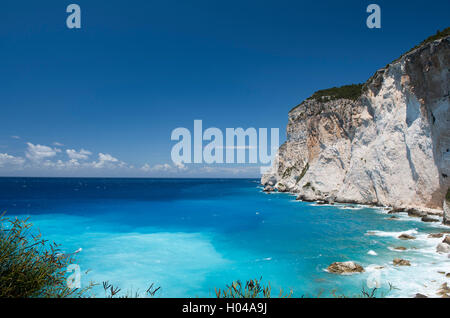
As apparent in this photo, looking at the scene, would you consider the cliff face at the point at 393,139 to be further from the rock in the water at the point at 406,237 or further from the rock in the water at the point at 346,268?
the rock in the water at the point at 346,268

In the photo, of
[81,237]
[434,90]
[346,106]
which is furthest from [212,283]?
[346,106]

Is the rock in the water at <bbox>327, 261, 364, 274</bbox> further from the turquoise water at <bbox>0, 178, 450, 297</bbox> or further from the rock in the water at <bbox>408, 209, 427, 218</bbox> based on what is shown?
the rock in the water at <bbox>408, 209, 427, 218</bbox>

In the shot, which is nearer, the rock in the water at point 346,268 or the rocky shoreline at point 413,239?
the rocky shoreline at point 413,239

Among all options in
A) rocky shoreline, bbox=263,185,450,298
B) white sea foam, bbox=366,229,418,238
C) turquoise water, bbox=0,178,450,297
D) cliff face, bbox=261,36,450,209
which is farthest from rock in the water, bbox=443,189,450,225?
white sea foam, bbox=366,229,418,238

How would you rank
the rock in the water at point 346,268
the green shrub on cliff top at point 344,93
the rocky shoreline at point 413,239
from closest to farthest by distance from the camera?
the rocky shoreline at point 413,239, the rock in the water at point 346,268, the green shrub on cliff top at point 344,93

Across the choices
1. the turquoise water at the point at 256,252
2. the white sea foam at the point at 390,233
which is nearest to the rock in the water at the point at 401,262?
the turquoise water at the point at 256,252

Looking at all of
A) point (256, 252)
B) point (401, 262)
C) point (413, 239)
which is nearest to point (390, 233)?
point (413, 239)

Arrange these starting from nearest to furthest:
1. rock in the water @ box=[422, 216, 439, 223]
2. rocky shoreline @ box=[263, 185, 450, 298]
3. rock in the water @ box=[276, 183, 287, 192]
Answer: rocky shoreline @ box=[263, 185, 450, 298]
rock in the water @ box=[422, 216, 439, 223]
rock in the water @ box=[276, 183, 287, 192]

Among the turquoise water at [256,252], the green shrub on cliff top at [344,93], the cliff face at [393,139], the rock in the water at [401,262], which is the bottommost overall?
the turquoise water at [256,252]

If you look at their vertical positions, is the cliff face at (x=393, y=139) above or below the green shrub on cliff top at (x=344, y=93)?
below
